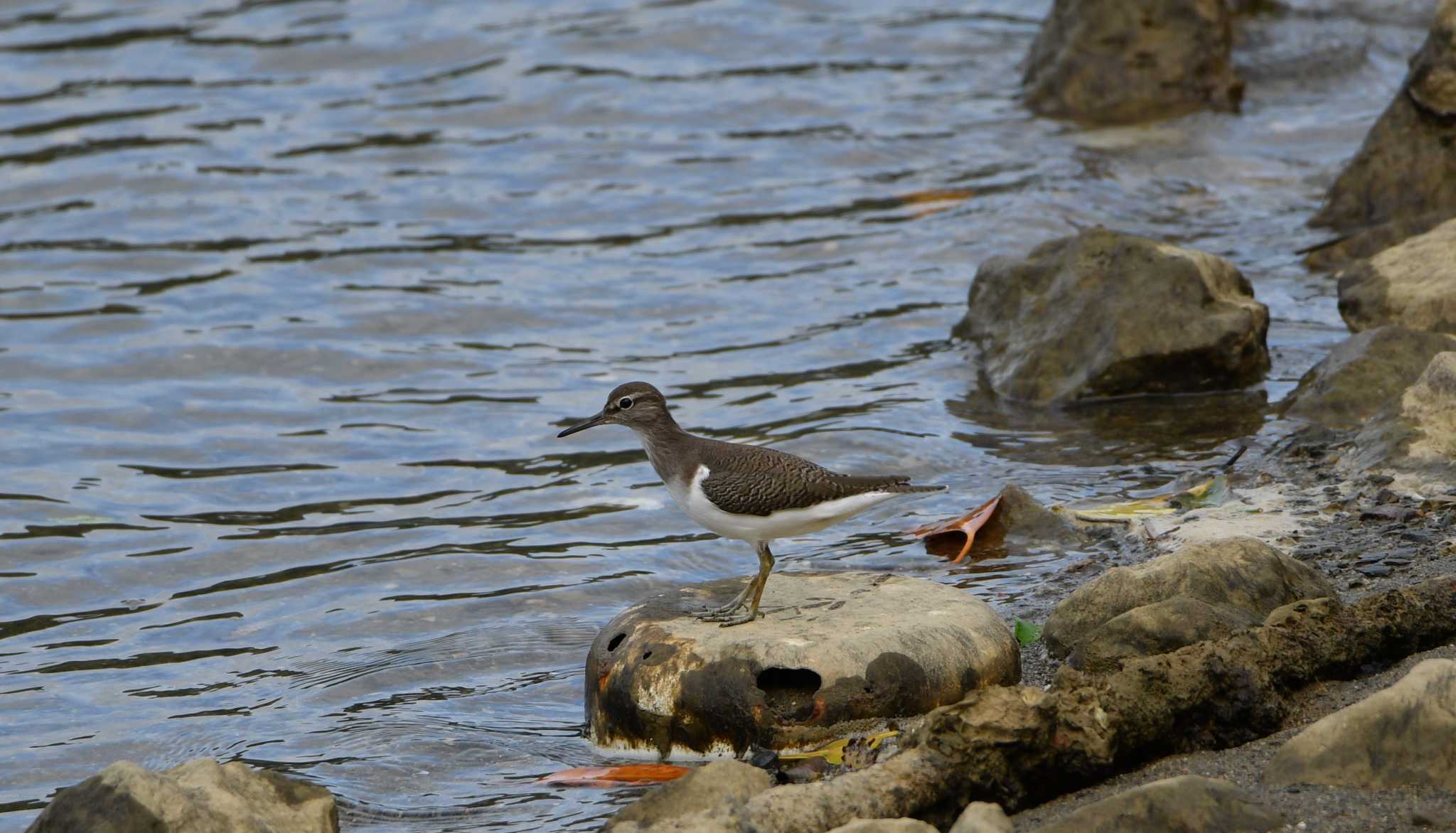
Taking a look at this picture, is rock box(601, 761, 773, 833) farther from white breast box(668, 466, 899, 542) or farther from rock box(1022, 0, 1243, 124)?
rock box(1022, 0, 1243, 124)

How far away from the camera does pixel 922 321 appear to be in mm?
12742

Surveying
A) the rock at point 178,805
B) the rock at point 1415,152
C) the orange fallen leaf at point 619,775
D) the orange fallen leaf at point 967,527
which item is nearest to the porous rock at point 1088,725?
the orange fallen leaf at point 619,775

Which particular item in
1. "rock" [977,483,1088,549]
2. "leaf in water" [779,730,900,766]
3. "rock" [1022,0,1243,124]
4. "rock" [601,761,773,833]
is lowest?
"rock" [977,483,1088,549]

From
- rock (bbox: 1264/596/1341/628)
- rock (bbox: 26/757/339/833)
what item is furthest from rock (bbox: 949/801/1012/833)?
rock (bbox: 26/757/339/833)

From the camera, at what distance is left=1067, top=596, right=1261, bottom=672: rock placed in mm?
6133

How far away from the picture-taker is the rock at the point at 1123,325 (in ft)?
34.3

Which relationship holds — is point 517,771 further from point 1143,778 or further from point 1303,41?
point 1303,41

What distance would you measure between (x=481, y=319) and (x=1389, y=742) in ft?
30.5

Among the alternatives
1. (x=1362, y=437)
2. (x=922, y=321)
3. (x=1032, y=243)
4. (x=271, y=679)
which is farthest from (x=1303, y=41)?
(x=271, y=679)

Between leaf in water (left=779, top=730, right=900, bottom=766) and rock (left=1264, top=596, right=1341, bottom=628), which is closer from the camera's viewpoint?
rock (left=1264, top=596, right=1341, bottom=628)

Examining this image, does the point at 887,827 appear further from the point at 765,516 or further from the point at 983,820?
the point at 765,516

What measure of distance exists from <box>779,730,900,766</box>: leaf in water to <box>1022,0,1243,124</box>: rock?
1191cm

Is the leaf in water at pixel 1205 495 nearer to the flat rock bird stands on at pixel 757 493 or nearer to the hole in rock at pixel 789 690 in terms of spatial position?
the flat rock bird stands on at pixel 757 493

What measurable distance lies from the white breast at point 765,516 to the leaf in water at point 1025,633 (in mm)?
816
